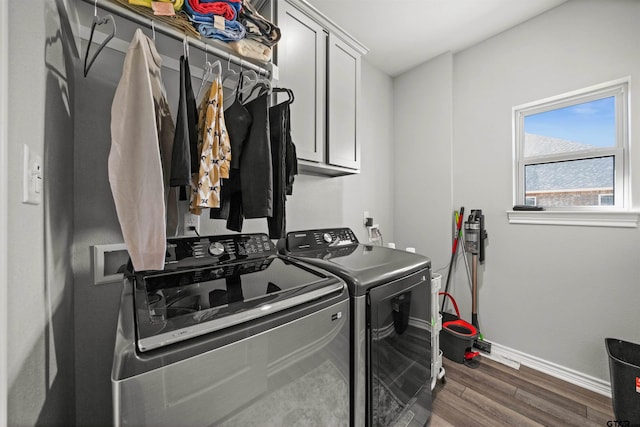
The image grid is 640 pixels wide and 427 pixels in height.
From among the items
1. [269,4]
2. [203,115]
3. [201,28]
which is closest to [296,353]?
[203,115]

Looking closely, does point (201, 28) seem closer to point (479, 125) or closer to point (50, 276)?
point (50, 276)

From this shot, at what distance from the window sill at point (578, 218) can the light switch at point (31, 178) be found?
2911mm

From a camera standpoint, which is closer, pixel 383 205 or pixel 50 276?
pixel 50 276

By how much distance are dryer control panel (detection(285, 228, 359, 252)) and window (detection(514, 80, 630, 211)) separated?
1689mm

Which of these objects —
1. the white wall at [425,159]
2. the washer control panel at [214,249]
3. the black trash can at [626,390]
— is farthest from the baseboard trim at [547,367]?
the washer control panel at [214,249]

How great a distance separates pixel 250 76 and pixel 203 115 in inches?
17.7

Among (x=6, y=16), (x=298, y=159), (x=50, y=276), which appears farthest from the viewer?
(x=298, y=159)

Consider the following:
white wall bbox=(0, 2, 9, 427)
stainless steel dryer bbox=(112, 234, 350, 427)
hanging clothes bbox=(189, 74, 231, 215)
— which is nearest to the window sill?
stainless steel dryer bbox=(112, 234, 350, 427)

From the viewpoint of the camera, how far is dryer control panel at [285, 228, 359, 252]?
1.65 meters

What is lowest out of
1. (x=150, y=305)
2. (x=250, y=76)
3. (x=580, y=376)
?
(x=580, y=376)

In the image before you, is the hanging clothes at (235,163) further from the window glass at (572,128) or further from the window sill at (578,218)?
the window glass at (572,128)

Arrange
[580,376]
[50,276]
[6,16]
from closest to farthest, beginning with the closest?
[6,16] → [50,276] → [580,376]

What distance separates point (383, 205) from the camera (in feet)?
9.71

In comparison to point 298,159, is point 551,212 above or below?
below
